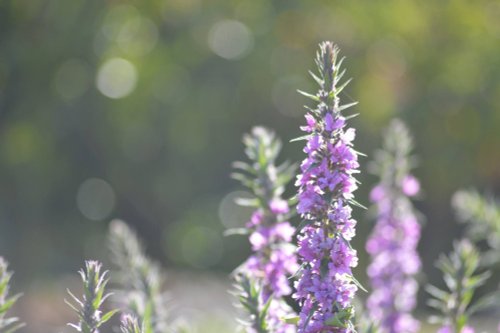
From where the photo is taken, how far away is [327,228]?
1926 millimetres

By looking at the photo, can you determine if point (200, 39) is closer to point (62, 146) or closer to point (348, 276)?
point (62, 146)

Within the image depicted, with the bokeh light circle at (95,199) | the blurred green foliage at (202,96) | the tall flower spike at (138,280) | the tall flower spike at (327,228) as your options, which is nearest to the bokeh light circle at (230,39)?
the blurred green foliage at (202,96)

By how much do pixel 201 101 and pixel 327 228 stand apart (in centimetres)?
880

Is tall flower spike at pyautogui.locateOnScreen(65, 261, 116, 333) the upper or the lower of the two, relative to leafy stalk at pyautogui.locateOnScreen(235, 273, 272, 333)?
lower

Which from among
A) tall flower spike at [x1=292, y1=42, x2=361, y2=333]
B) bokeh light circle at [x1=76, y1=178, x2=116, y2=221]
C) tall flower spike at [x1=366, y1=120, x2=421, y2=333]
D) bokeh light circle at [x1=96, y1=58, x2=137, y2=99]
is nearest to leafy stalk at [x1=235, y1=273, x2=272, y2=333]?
tall flower spike at [x1=292, y1=42, x2=361, y2=333]

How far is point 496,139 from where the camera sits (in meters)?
10.0

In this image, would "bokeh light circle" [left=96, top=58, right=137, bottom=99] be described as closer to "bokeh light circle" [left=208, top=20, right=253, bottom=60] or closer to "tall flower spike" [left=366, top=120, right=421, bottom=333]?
"bokeh light circle" [left=208, top=20, right=253, bottom=60]

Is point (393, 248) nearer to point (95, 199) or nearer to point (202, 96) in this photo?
point (202, 96)

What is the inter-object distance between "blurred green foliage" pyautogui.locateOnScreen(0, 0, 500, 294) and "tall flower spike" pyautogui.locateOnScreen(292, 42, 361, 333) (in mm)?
8006

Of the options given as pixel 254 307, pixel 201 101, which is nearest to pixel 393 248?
pixel 254 307

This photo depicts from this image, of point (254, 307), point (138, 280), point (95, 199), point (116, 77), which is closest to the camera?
point (254, 307)

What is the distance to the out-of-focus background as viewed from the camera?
33.2 ft

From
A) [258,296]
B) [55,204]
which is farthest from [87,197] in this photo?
[258,296]

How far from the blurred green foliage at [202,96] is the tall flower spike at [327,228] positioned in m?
8.01
